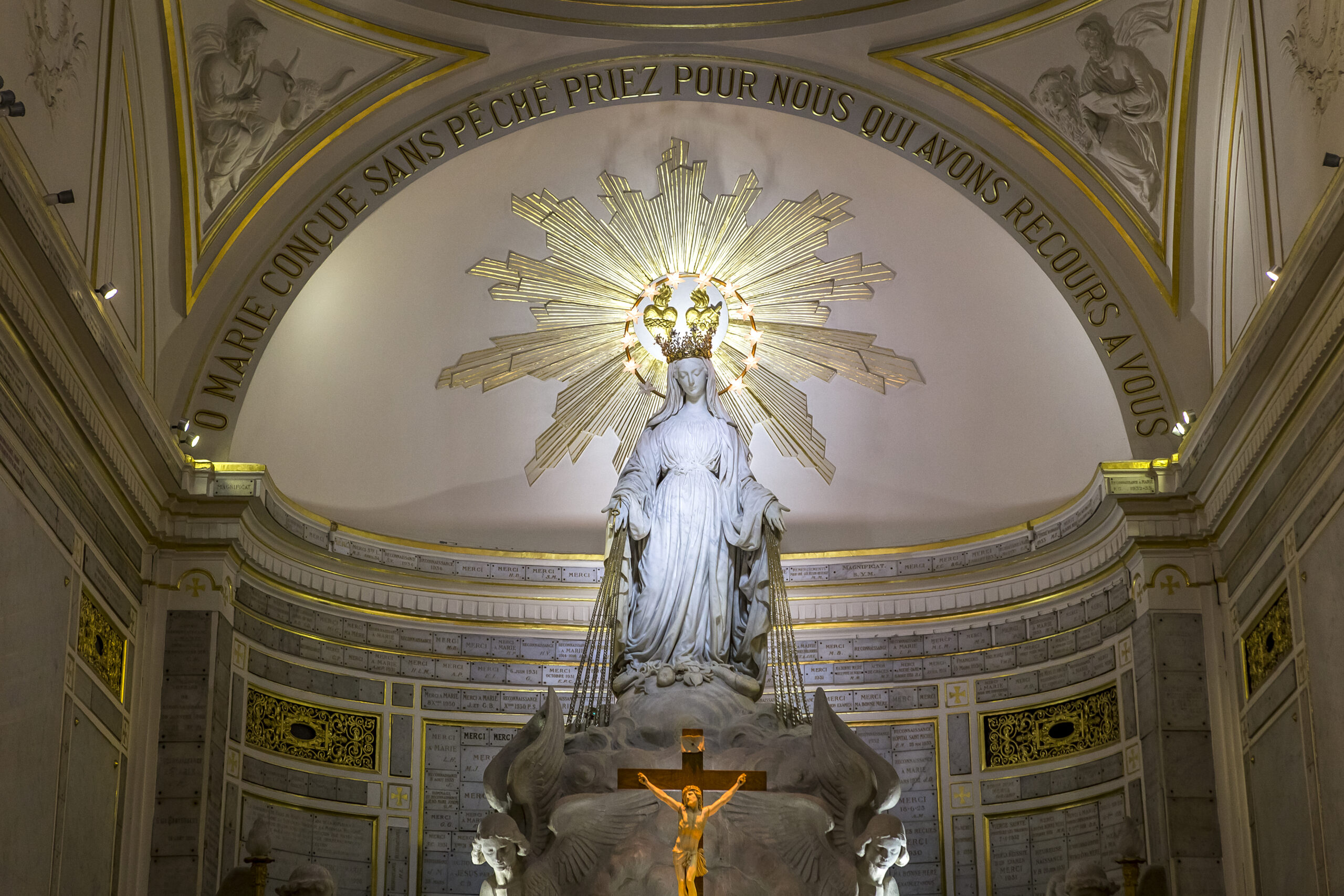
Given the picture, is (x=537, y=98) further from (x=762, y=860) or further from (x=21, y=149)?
(x=762, y=860)

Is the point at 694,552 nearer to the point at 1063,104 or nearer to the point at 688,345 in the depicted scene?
the point at 688,345

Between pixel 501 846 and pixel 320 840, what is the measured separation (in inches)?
132

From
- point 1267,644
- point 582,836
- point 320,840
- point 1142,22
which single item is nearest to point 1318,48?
point 1142,22

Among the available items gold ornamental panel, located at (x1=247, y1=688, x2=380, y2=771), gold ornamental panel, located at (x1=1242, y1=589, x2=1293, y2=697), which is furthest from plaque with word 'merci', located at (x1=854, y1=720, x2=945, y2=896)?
gold ornamental panel, located at (x1=247, y1=688, x2=380, y2=771)

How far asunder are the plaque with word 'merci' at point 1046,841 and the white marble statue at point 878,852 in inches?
109

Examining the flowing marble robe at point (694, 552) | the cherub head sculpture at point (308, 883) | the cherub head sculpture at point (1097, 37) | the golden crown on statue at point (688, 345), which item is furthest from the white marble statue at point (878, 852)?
the cherub head sculpture at point (1097, 37)

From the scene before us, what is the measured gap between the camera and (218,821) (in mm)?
11992

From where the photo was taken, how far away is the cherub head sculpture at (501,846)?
Answer: 10070mm

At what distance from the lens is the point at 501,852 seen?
10078 mm

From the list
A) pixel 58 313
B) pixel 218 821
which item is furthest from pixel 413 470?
pixel 58 313

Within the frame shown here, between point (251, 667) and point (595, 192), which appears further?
point (595, 192)

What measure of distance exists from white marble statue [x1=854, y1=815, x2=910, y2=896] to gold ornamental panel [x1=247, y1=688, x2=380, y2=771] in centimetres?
464

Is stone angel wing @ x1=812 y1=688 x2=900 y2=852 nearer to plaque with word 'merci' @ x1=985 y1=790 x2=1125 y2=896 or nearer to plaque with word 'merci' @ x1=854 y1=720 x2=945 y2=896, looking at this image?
plaque with word 'merci' @ x1=854 y1=720 x2=945 y2=896

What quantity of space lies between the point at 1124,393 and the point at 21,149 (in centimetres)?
793
